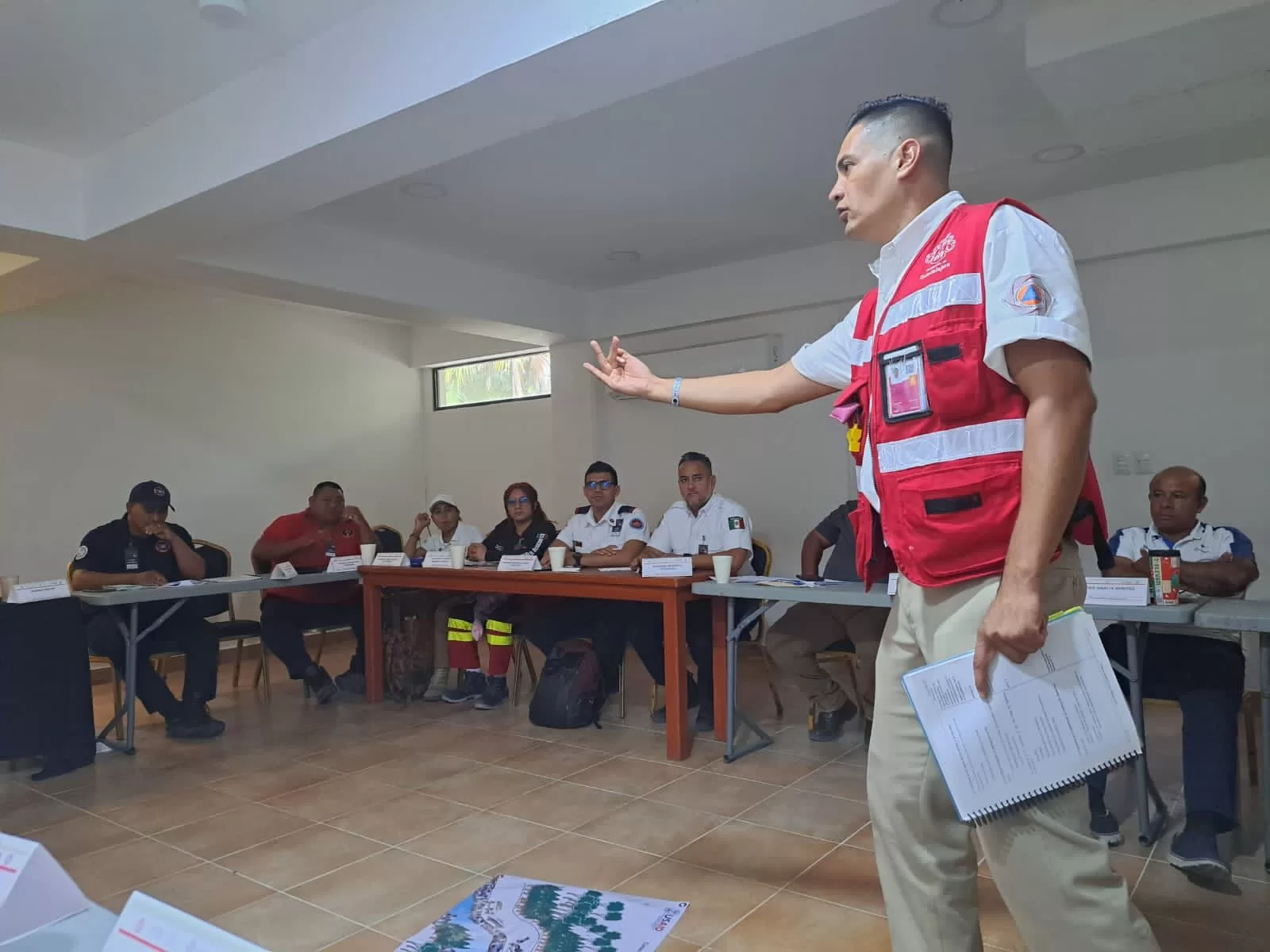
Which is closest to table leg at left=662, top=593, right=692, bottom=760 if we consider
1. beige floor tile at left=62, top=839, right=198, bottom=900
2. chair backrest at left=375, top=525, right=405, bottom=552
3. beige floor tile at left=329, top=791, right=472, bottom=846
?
beige floor tile at left=329, top=791, right=472, bottom=846

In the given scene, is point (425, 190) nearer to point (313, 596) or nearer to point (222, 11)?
point (222, 11)

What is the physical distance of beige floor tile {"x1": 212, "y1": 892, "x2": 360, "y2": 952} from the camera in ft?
5.90

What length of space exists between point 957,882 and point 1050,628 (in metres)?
0.35

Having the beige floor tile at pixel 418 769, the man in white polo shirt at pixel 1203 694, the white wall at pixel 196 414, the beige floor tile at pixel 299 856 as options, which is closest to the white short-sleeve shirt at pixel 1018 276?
the man in white polo shirt at pixel 1203 694

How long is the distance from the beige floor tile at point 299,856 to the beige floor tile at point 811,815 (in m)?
1.08

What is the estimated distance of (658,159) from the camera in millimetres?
3561

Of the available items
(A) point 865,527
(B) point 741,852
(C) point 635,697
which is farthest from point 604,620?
(A) point 865,527

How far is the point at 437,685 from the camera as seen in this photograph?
4086mm

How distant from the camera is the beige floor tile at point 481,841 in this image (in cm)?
221

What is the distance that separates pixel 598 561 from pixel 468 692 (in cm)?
96

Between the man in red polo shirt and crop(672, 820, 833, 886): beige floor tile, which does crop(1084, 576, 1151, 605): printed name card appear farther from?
the man in red polo shirt

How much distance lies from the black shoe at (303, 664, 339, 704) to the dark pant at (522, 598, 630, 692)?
3.32 ft

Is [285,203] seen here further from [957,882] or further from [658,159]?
[957,882]

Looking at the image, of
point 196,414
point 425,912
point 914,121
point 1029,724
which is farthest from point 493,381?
point 1029,724
